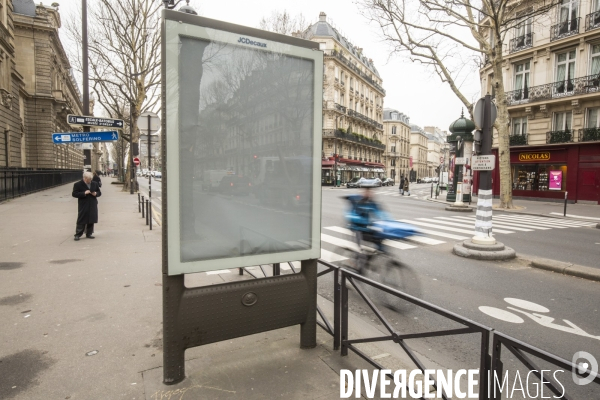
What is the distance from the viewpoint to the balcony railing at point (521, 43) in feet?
88.2

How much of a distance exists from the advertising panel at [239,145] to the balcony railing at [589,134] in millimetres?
27002

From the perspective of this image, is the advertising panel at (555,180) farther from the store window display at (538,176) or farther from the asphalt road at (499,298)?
the asphalt road at (499,298)

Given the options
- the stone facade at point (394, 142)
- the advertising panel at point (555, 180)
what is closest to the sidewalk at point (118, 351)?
the advertising panel at point (555, 180)

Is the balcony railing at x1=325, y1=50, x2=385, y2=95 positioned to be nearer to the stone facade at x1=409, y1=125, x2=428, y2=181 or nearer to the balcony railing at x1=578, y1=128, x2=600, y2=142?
the stone facade at x1=409, y1=125, x2=428, y2=181

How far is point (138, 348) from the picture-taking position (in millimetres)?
Result: 3520

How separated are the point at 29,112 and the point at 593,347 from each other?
48833mm

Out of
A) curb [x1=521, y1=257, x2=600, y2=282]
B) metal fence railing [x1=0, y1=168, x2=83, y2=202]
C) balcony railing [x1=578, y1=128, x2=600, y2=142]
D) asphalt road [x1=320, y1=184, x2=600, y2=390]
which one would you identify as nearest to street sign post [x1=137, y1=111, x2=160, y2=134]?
asphalt road [x1=320, y1=184, x2=600, y2=390]

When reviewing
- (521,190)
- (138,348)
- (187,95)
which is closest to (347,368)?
(138,348)

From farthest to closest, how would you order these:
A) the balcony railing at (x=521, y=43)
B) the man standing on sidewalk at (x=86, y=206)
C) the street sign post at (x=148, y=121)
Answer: the balcony railing at (x=521, y=43), the street sign post at (x=148, y=121), the man standing on sidewalk at (x=86, y=206)

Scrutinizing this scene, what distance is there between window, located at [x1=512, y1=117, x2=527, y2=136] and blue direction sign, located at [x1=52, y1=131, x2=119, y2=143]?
27757 mm

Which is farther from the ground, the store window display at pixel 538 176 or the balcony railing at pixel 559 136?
the balcony railing at pixel 559 136

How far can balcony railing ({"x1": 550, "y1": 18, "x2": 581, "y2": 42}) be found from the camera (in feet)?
78.9

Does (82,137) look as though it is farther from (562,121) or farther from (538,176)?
(562,121)

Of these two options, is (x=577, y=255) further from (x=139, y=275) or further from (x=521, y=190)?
(x=521, y=190)
